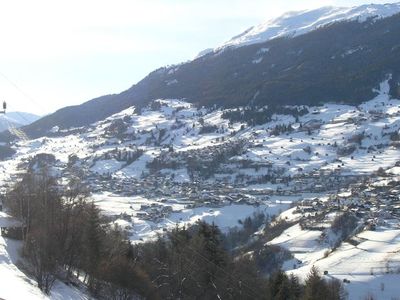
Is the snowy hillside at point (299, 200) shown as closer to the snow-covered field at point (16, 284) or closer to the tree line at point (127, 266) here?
the tree line at point (127, 266)

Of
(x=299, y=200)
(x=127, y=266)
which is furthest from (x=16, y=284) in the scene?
(x=299, y=200)

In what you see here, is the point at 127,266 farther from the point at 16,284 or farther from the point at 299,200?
the point at 299,200

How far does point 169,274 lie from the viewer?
153 ft

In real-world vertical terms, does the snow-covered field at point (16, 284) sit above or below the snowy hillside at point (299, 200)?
above

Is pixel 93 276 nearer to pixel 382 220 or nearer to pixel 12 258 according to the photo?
pixel 12 258

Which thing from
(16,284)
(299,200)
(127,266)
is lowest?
(299,200)

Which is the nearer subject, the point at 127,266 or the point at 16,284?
the point at 16,284

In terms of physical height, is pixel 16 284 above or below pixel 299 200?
above

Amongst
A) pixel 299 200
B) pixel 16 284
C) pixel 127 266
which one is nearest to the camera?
pixel 16 284

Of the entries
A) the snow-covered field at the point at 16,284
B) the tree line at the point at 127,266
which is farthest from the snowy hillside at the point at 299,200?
the snow-covered field at the point at 16,284

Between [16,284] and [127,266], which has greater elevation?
[16,284]

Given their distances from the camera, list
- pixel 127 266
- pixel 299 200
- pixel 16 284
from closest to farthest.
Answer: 1. pixel 16 284
2. pixel 127 266
3. pixel 299 200

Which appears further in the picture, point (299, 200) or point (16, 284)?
point (299, 200)

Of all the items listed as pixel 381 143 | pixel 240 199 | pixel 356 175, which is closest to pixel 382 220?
pixel 240 199
